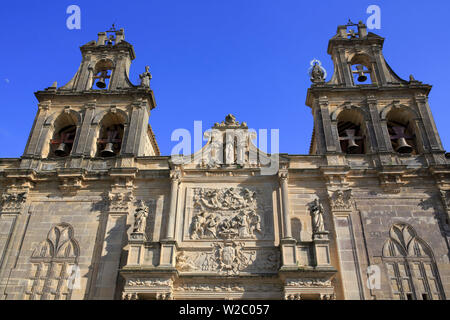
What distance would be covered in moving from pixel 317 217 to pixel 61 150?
11.7 m

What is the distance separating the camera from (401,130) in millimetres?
20000

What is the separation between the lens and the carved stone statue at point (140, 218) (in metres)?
15.5

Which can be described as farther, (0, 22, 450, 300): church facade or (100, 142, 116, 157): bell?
(100, 142, 116, 157): bell

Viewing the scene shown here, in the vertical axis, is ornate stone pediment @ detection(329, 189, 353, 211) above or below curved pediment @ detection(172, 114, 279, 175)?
below

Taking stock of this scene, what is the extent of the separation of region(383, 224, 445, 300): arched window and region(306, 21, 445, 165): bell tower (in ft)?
10.9

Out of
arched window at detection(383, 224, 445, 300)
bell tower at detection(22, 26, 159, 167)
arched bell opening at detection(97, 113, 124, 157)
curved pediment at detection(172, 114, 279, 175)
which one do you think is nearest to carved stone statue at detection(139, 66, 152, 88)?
bell tower at detection(22, 26, 159, 167)

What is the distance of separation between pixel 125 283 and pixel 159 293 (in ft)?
4.33

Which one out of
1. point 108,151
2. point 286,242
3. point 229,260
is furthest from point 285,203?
point 108,151

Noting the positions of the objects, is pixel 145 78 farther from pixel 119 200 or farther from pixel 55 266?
pixel 55 266

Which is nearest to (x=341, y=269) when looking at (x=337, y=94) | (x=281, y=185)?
(x=281, y=185)

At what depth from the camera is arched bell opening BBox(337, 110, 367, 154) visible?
64.5 ft

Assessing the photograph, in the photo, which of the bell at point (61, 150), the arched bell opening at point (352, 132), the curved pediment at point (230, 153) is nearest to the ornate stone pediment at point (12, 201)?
the bell at point (61, 150)

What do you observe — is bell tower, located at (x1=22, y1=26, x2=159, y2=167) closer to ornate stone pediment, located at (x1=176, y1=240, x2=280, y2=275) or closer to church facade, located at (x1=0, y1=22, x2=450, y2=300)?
church facade, located at (x1=0, y1=22, x2=450, y2=300)
